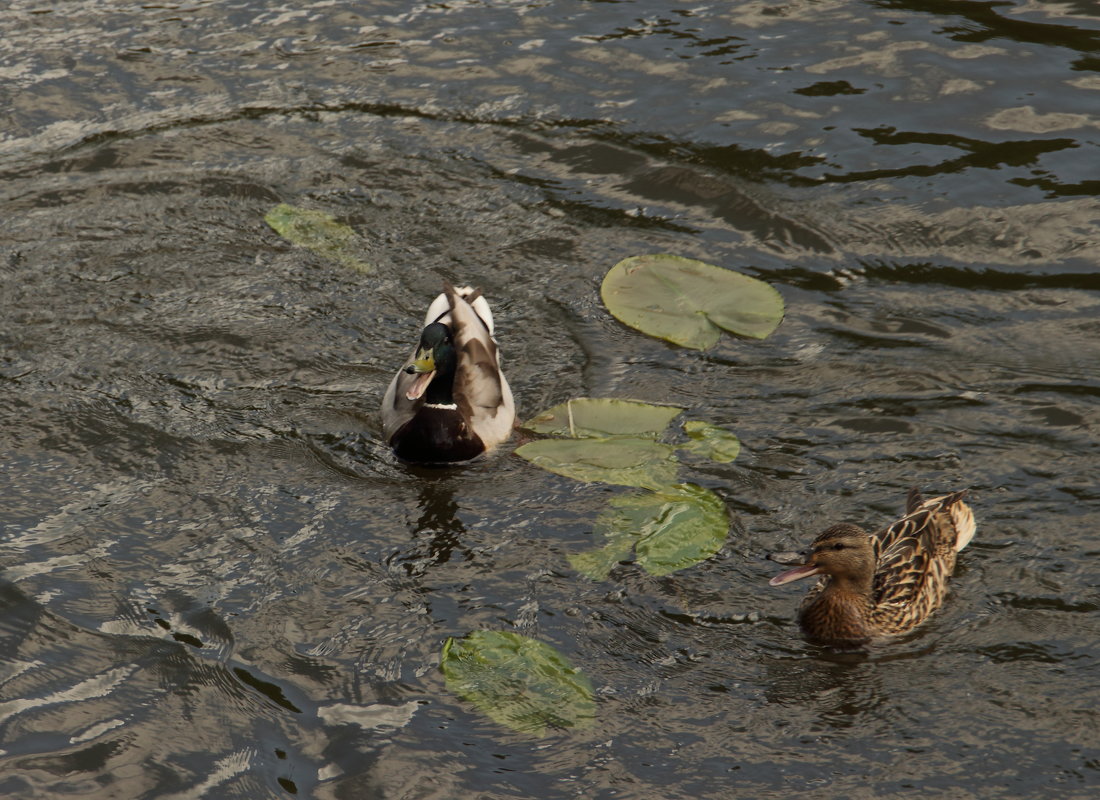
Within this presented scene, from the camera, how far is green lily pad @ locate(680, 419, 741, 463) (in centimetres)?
779

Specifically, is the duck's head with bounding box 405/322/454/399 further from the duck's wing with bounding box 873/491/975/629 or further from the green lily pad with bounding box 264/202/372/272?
the duck's wing with bounding box 873/491/975/629

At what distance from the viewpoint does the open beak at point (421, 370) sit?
7.99m

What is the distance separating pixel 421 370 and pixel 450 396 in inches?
16.0

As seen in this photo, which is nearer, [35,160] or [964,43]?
[35,160]

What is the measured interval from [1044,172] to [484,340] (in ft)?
16.3

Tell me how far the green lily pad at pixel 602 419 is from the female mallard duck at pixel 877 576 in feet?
5.33

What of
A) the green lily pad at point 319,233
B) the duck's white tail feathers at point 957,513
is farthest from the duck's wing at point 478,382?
the duck's white tail feathers at point 957,513

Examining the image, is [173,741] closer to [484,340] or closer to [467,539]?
[467,539]

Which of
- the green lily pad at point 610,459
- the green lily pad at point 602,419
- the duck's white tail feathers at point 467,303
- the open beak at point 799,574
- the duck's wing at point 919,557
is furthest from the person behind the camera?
the duck's white tail feathers at point 467,303

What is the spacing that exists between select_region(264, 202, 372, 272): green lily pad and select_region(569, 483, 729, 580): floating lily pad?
333 centimetres

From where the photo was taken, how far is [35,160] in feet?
36.2

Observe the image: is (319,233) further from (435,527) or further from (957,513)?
(957,513)

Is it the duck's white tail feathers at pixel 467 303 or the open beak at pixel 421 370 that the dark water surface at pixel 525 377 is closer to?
the duck's white tail feathers at pixel 467 303

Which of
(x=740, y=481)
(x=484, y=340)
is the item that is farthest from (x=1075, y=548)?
(x=484, y=340)
